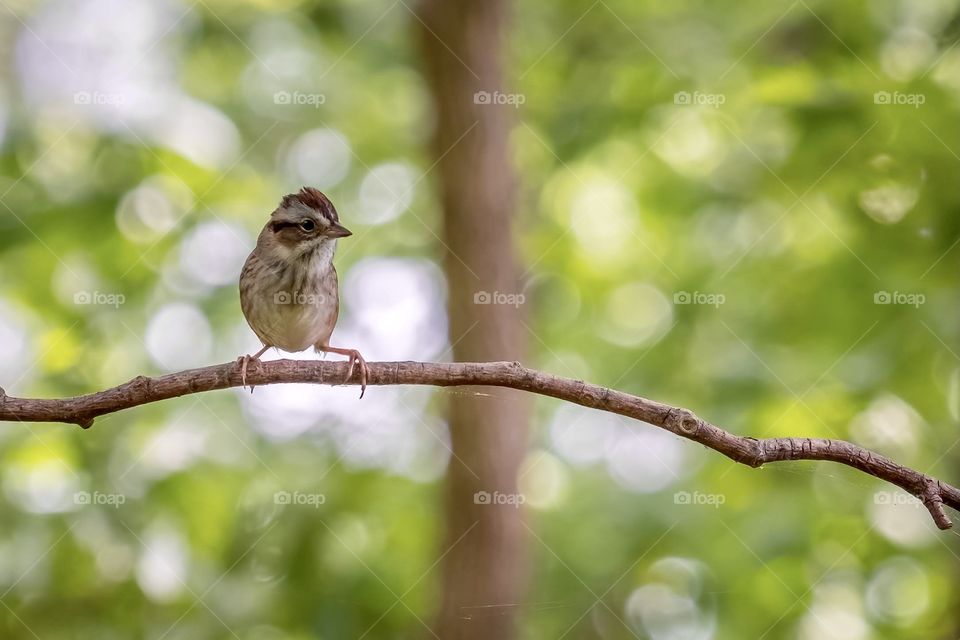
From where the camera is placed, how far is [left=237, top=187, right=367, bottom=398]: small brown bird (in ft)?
12.8

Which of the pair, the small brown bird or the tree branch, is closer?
the tree branch

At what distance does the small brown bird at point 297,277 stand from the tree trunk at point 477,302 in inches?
36.3

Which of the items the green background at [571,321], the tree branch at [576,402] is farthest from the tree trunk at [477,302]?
the tree branch at [576,402]

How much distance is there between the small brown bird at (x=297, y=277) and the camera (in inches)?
153

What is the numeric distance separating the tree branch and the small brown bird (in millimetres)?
1393

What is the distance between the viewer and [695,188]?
5.64m

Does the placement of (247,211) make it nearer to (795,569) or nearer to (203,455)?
(203,455)

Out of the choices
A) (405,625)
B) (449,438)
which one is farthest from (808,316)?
(405,625)

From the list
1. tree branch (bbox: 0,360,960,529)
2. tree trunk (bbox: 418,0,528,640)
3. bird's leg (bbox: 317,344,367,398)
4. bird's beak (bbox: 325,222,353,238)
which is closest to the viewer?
tree branch (bbox: 0,360,960,529)

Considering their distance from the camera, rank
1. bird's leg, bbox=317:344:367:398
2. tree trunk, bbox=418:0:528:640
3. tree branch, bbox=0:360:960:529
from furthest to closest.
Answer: tree trunk, bbox=418:0:528:640 → bird's leg, bbox=317:344:367:398 → tree branch, bbox=0:360:960:529

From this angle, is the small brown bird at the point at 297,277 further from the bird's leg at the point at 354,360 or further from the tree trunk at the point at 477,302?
the tree trunk at the point at 477,302

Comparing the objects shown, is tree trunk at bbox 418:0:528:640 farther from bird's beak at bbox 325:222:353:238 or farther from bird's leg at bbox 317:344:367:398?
bird's beak at bbox 325:222:353:238

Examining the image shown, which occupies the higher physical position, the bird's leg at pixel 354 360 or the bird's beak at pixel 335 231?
the bird's beak at pixel 335 231

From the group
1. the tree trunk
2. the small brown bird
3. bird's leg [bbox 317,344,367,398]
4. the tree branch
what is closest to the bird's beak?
the small brown bird
